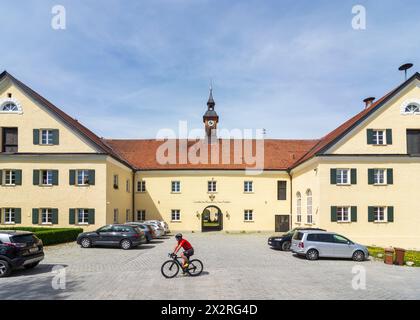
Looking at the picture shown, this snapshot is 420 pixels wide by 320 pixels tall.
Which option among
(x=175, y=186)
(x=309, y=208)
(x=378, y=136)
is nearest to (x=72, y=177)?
(x=175, y=186)

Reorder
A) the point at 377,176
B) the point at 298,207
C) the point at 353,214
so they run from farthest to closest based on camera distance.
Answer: the point at 298,207
the point at 377,176
the point at 353,214

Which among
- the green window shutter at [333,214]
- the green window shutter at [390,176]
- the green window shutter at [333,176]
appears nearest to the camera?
the green window shutter at [333,214]

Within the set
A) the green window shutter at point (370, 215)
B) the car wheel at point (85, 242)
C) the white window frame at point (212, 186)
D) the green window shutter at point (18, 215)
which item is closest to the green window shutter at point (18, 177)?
the green window shutter at point (18, 215)

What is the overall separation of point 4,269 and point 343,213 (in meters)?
23.0

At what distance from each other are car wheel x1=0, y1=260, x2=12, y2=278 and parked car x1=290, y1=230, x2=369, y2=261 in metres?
13.1

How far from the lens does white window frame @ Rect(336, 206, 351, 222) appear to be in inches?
1143

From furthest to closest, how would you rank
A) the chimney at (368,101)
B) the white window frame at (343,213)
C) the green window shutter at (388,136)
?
the chimney at (368,101)
the green window shutter at (388,136)
the white window frame at (343,213)

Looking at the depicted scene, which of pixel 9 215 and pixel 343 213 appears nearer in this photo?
pixel 343 213

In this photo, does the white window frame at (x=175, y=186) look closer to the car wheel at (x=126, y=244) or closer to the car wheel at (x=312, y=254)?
the car wheel at (x=126, y=244)

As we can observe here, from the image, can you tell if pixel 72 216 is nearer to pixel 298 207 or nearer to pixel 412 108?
pixel 298 207

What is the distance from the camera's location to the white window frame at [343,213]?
29.0 metres

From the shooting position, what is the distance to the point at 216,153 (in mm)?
41906

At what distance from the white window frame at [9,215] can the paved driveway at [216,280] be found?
11.7m
